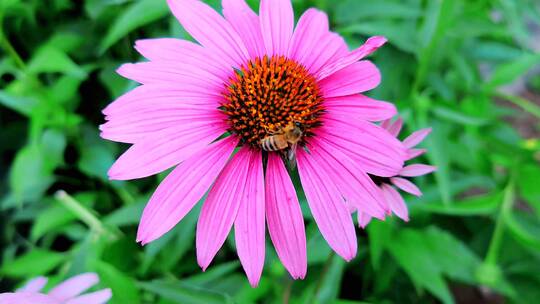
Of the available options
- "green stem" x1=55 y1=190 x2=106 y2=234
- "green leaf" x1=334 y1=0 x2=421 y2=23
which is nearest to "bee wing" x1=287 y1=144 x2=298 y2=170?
"green stem" x1=55 y1=190 x2=106 y2=234

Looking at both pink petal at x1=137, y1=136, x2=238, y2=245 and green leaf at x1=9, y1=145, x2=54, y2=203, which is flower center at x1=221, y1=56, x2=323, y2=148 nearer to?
pink petal at x1=137, y1=136, x2=238, y2=245

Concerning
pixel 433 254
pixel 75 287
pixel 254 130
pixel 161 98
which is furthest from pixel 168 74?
pixel 433 254

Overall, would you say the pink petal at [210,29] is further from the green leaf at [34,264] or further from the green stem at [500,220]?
the green stem at [500,220]

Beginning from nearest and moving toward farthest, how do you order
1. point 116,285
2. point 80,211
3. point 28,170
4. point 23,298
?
point 23,298 → point 116,285 → point 80,211 → point 28,170

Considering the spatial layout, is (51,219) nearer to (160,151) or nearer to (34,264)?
(34,264)

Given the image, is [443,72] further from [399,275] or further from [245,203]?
[245,203]

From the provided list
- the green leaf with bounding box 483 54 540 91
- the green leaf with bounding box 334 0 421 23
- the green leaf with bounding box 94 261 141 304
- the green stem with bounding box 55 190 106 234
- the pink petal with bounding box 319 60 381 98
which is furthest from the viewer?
the green leaf with bounding box 483 54 540 91
